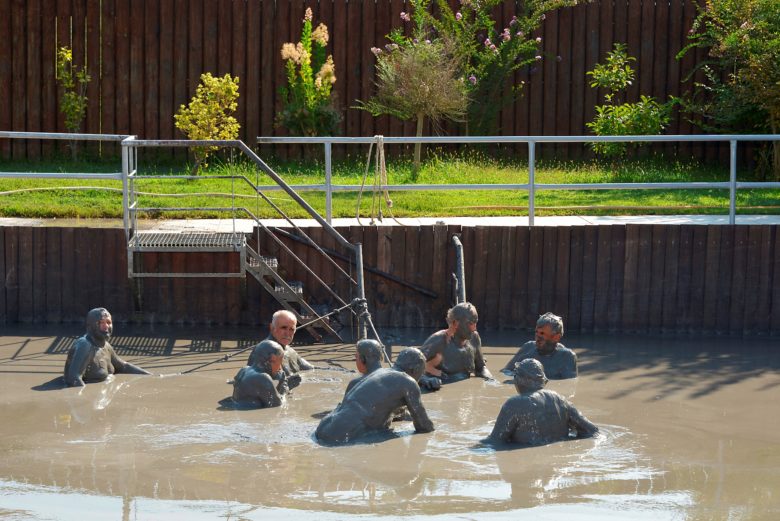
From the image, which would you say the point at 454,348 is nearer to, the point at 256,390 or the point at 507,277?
the point at 256,390

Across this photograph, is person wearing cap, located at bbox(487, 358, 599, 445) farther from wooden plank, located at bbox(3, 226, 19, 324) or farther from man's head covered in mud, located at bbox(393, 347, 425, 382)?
wooden plank, located at bbox(3, 226, 19, 324)

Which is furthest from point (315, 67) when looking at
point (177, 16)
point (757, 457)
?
point (757, 457)

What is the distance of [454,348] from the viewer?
12.0m

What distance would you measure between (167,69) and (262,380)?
1056 cm

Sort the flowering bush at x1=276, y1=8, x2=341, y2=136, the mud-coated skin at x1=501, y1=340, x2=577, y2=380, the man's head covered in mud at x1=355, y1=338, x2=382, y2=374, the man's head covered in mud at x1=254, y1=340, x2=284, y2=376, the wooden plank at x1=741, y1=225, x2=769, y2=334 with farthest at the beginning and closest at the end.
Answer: the flowering bush at x1=276, y1=8, x2=341, y2=136 < the wooden plank at x1=741, y1=225, x2=769, y2=334 < the mud-coated skin at x1=501, y1=340, x2=577, y2=380 < the man's head covered in mud at x1=254, y1=340, x2=284, y2=376 < the man's head covered in mud at x1=355, y1=338, x2=382, y2=374

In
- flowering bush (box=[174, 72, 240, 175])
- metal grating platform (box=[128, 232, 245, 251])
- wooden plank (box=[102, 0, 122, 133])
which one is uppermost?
wooden plank (box=[102, 0, 122, 133])

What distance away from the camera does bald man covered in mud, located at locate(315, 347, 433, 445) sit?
9789 millimetres

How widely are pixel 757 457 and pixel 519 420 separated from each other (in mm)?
1851

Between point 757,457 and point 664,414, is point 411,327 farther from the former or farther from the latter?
point 757,457

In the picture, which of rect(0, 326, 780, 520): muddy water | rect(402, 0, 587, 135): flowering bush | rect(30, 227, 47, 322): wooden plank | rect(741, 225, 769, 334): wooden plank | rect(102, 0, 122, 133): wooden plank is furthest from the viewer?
rect(102, 0, 122, 133): wooden plank

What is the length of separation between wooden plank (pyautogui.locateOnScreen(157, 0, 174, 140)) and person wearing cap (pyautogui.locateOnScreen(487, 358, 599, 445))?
38.3 ft

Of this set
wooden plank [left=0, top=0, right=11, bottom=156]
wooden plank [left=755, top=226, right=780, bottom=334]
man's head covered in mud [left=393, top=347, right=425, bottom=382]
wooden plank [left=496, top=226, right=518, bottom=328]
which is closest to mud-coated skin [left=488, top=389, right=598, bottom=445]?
man's head covered in mud [left=393, top=347, right=425, bottom=382]

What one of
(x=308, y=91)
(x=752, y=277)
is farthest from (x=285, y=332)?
(x=308, y=91)

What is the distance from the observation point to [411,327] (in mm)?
14633
